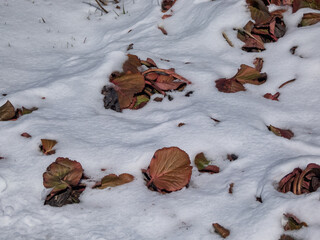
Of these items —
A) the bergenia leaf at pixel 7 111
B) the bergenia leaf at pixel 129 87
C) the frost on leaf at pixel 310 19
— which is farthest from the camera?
the frost on leaf at pixel 310 19

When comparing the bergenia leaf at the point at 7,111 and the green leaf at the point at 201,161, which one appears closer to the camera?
the green leaf at the point at 201,161

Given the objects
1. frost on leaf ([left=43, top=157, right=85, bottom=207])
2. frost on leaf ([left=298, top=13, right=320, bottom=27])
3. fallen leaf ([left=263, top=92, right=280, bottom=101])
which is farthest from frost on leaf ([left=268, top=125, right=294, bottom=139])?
frost on leaf ([left=298, top=13, right=320, bottom=27])

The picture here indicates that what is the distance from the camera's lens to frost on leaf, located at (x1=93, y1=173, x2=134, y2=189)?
4.94ft

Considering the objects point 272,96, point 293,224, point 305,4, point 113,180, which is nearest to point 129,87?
point 113,180

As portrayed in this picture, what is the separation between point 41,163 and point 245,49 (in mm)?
1496

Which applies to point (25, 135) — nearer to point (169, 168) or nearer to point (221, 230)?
point (169, 168)

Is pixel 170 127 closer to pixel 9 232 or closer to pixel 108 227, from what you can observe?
pixel 108 227

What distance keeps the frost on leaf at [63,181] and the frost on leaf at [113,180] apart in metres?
0.08

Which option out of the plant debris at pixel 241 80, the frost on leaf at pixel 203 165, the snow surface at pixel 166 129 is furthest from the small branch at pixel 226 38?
the frost on leaf at pixel 203 165

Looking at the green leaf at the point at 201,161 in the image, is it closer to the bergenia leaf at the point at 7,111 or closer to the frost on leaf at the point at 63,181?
the frost on leaf at the point at 63,181

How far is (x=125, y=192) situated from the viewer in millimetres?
1474

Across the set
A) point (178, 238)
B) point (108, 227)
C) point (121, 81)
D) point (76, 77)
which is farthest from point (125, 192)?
point (76, 77)

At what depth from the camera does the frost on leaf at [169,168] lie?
147 centimetres

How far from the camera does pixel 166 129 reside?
5.80ft
